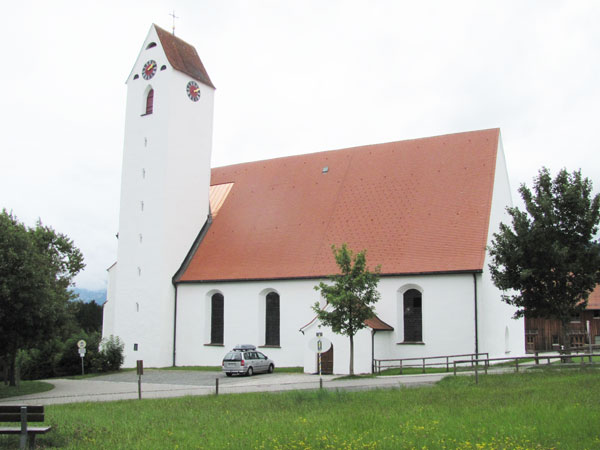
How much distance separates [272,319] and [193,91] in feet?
50.0

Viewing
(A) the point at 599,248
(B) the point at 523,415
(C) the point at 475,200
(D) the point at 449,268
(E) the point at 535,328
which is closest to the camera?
(B) the point at 523,415

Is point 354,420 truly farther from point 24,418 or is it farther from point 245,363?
point 245,363

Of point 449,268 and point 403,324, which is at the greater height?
point 449,268

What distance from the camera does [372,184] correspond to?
33.6 metres

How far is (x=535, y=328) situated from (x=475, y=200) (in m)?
19.8

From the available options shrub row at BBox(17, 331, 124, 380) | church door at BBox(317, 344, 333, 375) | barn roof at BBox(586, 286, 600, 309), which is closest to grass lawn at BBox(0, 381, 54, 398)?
shrub row at BBox(17, 331, 124, 380)

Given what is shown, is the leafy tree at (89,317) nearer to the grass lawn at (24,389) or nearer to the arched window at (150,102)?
the arched window at (150,102)

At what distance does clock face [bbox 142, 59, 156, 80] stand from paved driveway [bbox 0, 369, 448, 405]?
18234mm

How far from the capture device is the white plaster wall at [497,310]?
88.1ft

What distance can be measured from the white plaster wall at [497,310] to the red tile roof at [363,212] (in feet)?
3.15

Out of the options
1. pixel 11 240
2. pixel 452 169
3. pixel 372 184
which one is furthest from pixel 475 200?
pixel 11 240

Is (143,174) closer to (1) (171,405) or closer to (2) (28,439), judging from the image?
(1) (171,405)

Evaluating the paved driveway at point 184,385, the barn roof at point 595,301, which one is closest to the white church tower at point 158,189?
the paved driveway at point 184,385

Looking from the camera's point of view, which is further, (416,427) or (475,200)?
(475,200)
